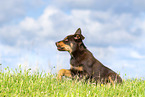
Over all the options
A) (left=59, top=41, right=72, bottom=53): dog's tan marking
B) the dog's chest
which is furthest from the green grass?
(left=59, top=41, right=72, bottom=53): dog's tan marking

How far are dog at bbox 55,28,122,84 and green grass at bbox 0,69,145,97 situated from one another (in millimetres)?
313

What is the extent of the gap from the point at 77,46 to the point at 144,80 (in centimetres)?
371

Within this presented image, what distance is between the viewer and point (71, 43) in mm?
7367

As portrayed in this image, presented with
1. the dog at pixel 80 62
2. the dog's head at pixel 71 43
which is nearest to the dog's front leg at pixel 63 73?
the dog at pixel 80 62

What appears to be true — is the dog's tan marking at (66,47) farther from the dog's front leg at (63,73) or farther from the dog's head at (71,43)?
the dog's front leg at (63,73)

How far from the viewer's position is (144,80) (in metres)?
9.24

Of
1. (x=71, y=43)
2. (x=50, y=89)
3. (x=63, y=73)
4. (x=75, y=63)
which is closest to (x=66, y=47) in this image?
(x=71, y=43)

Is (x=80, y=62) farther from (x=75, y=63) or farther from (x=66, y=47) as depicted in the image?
(x=66, y=47)

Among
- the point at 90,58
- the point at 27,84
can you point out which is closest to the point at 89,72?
the point at 90,58

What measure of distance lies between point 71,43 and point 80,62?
0.73m

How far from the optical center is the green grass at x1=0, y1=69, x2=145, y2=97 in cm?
566

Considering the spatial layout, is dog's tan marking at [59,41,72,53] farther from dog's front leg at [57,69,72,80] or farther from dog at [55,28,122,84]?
dog's front leg at [57,69,72,80]

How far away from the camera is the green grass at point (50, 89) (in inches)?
223

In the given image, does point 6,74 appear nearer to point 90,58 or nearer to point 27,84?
point 27,84
